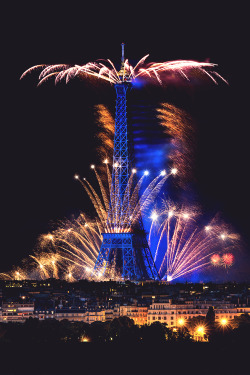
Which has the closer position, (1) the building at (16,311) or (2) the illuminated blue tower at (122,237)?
(1) the building at (16,311)

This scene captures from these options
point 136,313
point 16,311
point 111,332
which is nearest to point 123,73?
point 136,313

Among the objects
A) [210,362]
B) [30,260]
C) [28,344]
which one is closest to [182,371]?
[210,362]

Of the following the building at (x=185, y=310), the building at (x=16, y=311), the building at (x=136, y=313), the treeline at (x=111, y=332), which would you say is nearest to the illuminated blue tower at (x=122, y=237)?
the building at (x=136, y=313)

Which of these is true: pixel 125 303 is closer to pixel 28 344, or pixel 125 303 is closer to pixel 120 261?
pixel 120 261

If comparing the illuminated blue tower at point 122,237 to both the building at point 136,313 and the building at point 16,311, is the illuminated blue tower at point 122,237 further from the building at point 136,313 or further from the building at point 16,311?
the building at point 16,311

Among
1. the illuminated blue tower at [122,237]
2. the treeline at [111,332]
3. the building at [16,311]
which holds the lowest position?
the treeline at [111,332]

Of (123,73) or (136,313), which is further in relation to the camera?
(123,73)

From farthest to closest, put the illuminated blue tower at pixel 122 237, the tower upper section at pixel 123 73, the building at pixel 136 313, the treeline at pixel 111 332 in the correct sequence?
the illuminated blue tower at pixel 122 237, the tower upper section at pixel 123 73, the building at pixel 136 313, the treeline at pixel 111 332

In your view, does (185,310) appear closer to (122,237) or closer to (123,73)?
(122,237)

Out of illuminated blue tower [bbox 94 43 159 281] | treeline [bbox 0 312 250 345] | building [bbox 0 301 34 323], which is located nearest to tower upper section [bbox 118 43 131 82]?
illuminated blue tower [bbox 94 43 159 281]
